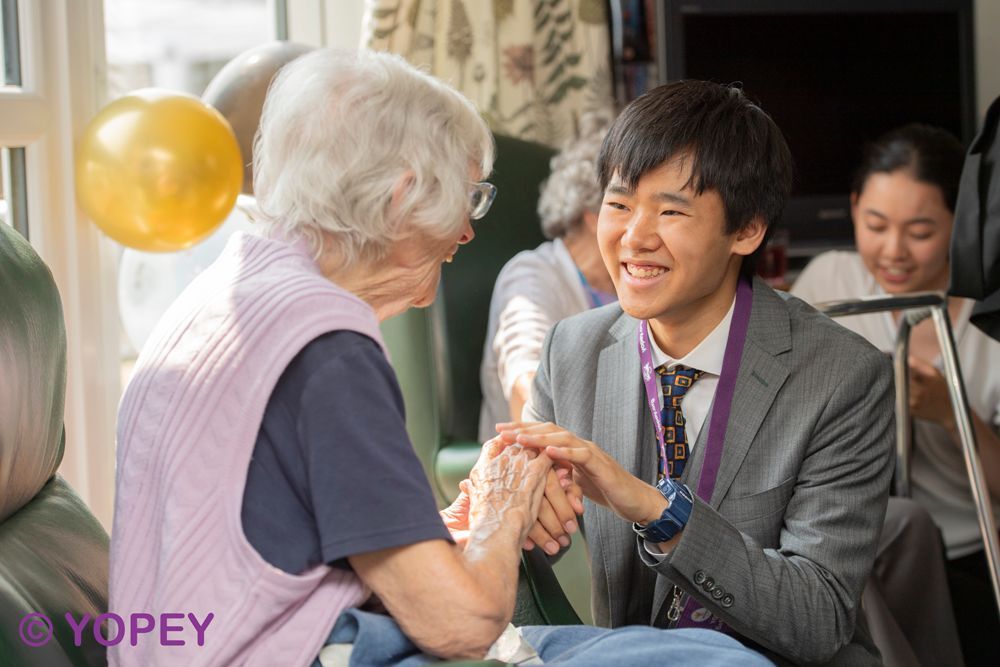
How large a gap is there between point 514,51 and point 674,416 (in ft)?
6.53

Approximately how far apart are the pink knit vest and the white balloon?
51.6 inches

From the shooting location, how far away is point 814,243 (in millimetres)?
3850

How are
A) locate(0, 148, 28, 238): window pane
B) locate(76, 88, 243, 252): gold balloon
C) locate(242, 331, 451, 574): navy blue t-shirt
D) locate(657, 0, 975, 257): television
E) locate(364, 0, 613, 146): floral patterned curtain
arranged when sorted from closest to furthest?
1. locate(242, 331, 451, 574): navy blue t-shirt
2. locate(76, 88, 243, 252): gold balloon
3. locate(0, 148, 28, 238): window pane
4. locate(364, 0, 613, 146): floral patterned curtain
5. locate(657, 0, 975, 257): television

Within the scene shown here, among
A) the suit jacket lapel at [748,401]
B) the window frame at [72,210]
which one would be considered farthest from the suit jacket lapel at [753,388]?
the window frame at [72,210]

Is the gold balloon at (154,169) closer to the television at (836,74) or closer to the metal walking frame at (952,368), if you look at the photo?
the metal walking frame at (952,368)

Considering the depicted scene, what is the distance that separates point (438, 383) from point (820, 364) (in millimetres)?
1305

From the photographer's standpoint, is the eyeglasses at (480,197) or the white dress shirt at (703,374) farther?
the white dress shirt at (703,374)

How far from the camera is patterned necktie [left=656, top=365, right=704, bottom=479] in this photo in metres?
1.80

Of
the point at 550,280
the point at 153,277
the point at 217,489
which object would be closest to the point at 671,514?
the point at 217,489

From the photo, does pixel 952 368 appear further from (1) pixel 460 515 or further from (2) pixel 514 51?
(2) pixel 514 51

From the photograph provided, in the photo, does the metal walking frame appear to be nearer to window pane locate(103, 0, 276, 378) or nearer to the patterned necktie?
the patterned necktie

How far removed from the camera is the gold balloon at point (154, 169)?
1.91 metres

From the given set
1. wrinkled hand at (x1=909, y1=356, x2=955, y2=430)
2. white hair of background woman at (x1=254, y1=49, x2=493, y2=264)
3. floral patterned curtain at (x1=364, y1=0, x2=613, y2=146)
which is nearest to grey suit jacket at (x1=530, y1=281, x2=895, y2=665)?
white hair of background woman at (x1=254, y1=49, x2=493, y2=264)

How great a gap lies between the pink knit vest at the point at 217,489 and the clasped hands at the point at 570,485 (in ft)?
1.31
